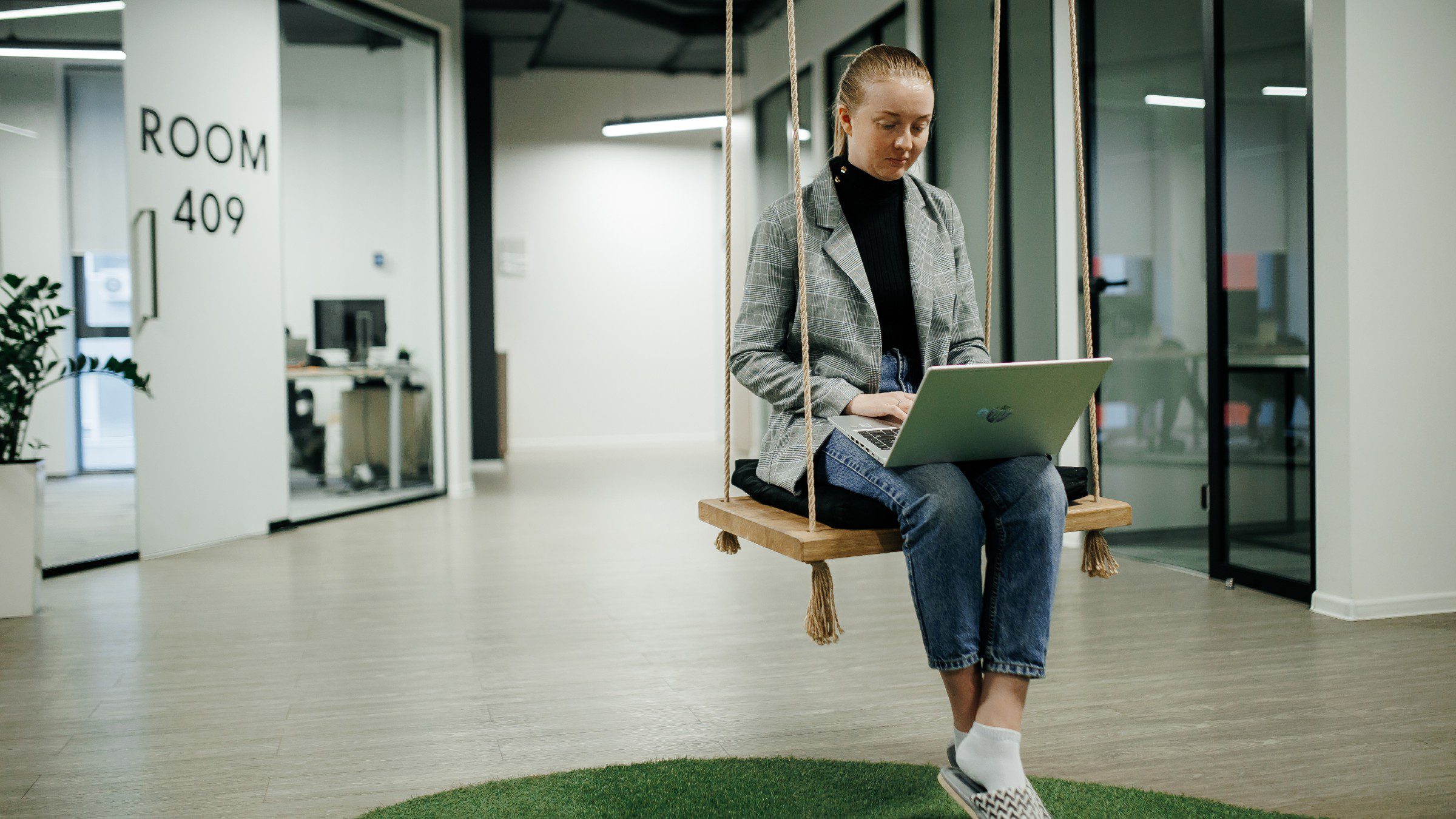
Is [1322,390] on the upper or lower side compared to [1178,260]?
lower

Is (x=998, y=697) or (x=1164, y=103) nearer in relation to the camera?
(x=998, y=697)

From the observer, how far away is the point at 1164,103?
436cm

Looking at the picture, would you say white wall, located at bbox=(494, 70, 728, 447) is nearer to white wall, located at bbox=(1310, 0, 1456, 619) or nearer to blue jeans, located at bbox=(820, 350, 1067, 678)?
white wall, located at bbox=(1310, 0, 1456, 619)

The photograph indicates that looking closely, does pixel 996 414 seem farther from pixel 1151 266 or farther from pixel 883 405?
pixel 1151 266

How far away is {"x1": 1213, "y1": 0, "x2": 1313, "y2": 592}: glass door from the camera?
363 centimetres

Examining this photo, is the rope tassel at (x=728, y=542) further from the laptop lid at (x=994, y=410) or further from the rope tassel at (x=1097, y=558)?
the rope tassel at (x=1097, y=558)

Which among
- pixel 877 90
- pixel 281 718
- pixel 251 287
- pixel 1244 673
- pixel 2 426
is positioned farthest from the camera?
pixel 251 287

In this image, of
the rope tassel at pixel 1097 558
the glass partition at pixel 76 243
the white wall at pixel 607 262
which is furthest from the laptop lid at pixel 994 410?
the white wall at pixel 607 262

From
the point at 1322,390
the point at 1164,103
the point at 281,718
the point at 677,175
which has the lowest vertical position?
the point at 281,718

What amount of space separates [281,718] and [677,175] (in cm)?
861

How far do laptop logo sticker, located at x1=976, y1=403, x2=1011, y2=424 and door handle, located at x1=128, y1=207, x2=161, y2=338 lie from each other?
4.20 meters

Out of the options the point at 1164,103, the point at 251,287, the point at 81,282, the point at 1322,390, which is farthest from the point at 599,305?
the point at 1322,390

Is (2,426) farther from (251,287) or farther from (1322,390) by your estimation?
(1322,390)

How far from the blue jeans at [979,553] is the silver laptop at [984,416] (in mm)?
31
